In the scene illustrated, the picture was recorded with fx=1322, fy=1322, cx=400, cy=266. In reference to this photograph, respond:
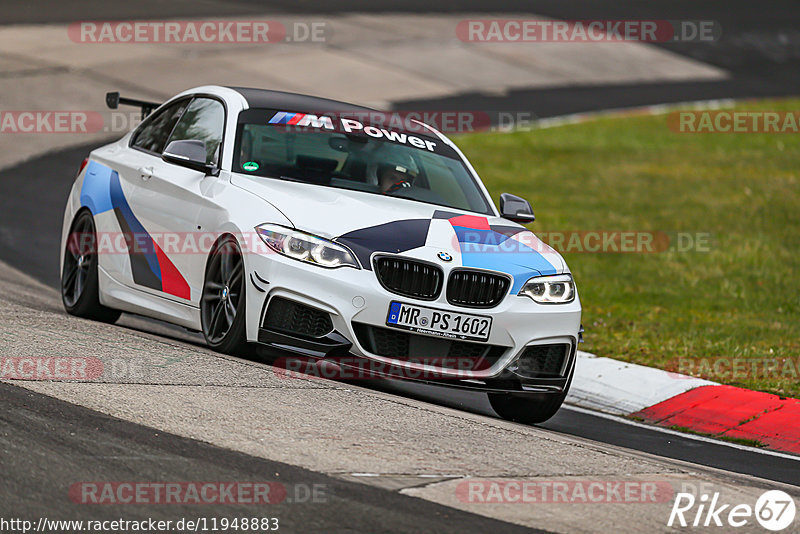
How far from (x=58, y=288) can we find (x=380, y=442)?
6184mm

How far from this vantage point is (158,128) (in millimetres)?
9375

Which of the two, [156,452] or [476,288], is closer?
[156,452]

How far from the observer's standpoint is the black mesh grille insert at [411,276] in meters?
7.24

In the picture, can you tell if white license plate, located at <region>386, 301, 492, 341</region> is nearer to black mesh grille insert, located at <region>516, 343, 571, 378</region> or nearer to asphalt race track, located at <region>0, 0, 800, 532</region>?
black mesh grille insert, located at <region>516, 343, 571, 378</region>

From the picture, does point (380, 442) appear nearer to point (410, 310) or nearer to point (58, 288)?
point (410, 310)

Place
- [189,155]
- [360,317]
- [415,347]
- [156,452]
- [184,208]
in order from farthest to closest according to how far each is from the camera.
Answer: [184,208], [189,155], [415,347], [360,317], [156,452]

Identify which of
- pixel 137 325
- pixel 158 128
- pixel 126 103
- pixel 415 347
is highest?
pixel 126 103

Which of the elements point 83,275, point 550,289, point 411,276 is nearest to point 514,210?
point 550,289

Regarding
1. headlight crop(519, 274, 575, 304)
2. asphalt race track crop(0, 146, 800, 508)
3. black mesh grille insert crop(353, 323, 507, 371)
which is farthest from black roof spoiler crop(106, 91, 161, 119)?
headlight crop(519, 274, 575, 304)

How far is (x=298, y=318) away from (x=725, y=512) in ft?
8.83

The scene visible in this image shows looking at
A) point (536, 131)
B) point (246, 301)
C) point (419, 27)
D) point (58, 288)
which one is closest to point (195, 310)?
point (246, 301)

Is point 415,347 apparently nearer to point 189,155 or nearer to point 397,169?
point 397,169

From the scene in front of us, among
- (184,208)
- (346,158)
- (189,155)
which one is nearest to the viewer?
(189,155)

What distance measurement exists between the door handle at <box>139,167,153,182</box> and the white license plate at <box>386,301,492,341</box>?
2414 millimetres
